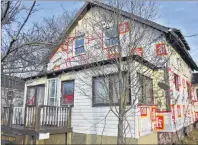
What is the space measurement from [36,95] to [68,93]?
8.80 feet

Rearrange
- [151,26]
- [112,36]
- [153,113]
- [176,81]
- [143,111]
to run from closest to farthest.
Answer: [112,36] < [143,111] < [151,26] < [153,113] < [176,81]

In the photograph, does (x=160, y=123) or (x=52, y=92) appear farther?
(x=52, y=92)

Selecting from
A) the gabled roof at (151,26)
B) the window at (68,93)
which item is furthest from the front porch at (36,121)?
the gabled roof at (151,26)

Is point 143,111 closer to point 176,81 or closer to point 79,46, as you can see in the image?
point 176,81

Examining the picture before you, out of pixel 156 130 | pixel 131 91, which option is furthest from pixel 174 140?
pixel 131 91

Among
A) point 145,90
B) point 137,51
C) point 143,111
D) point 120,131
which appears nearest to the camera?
point 120,131

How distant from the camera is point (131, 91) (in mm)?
7855

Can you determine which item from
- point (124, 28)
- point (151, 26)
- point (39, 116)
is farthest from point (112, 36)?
point (39, 116)

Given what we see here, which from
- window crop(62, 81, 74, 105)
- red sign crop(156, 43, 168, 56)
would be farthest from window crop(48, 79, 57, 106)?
red sign crop(156, 43, 168, 56)

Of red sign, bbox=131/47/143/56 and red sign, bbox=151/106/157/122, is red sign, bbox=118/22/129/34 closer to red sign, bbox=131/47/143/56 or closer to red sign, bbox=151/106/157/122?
red sign, bbox=131/47/143/56

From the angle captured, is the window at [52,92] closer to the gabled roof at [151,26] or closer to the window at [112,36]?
→ the gabled roof at [151,26]

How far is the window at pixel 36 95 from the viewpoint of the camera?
11.9 m

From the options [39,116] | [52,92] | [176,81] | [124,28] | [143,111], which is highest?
[124,28]

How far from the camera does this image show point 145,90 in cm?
889
